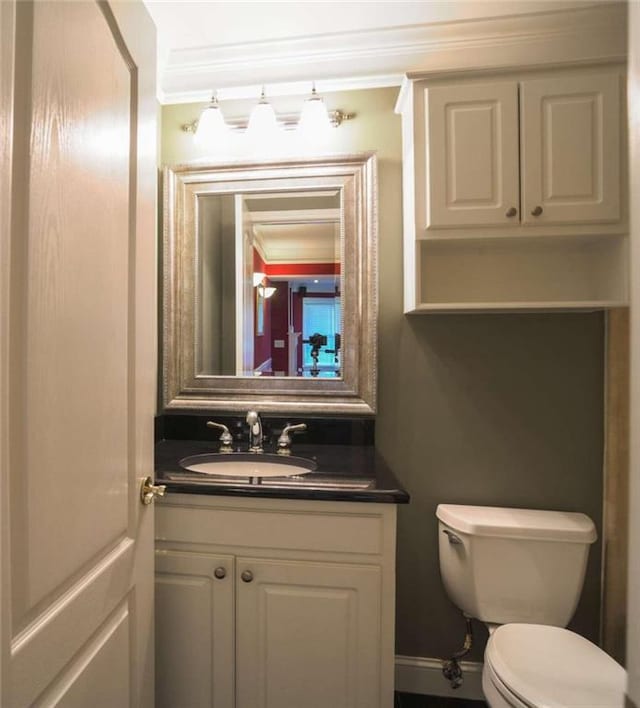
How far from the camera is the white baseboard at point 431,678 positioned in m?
1.61

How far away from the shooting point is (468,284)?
5.49 ft

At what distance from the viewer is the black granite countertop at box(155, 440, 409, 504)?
122 cm

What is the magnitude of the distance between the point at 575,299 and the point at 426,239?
65 centimetres

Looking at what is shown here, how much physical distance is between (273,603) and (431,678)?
85 cm

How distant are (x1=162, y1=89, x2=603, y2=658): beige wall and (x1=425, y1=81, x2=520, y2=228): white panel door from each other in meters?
0.29

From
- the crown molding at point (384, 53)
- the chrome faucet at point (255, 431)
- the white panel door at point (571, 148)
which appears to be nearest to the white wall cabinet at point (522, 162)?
the white panel door at point (571, 148)

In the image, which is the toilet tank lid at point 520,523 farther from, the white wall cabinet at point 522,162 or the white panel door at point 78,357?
the white panel door at point 78,357

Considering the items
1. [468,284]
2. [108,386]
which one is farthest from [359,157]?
[108,386]

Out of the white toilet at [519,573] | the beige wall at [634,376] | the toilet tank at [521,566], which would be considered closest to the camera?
the beige wall at [634,376]

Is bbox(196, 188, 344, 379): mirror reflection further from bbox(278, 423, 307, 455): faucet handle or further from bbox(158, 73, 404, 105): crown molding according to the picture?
bbox(158, 73, 404, 105): crown molding

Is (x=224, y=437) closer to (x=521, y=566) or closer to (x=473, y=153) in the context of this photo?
(x=521, y=566)

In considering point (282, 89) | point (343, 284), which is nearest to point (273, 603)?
point (343, 284)

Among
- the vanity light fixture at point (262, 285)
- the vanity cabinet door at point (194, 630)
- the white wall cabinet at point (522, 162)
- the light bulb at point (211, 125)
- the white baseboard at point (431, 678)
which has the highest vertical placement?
the light bulb at point (211, 125)

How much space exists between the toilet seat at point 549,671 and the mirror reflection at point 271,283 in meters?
1.03
